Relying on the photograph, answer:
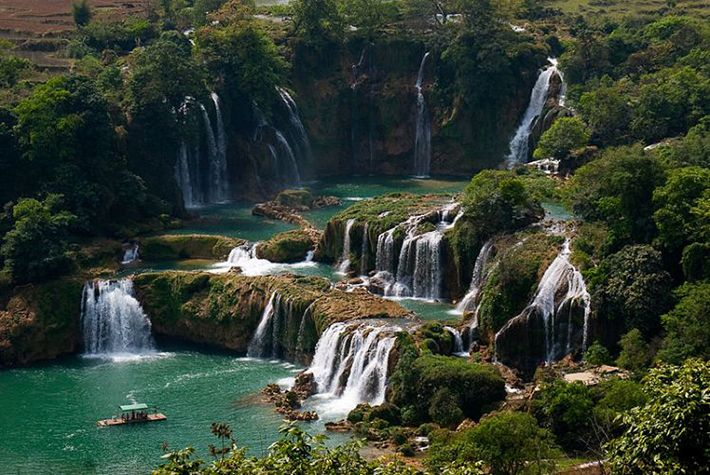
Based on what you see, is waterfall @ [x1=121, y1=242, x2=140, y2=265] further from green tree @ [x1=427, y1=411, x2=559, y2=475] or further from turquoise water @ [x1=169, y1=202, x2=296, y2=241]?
green tree @ [x1=427, y1=411, x2=559, y2=475]

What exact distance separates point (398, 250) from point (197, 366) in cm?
1157

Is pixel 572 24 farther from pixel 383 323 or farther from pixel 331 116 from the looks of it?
pixel 383 323

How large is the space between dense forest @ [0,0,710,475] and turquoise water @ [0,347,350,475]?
1.34m

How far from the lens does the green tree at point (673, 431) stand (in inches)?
864

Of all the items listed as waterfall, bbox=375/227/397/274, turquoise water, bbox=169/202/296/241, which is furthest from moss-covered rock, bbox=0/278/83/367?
waterfall, bbox=375/227/397/274

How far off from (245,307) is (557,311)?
14576 millimetres

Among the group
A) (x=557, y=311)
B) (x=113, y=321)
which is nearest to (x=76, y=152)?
(x=113, y=321)

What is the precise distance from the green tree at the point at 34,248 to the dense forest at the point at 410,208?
0.45ft

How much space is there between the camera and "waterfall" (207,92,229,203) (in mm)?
76062

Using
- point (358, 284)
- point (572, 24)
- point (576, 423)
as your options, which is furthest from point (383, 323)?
point (572, 24)

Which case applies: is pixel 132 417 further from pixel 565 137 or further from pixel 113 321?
pixel 565 137

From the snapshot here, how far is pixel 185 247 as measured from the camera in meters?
62.1

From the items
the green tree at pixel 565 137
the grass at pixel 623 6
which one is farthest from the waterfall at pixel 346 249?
the grass at pixel 623 6

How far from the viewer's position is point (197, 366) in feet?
171
